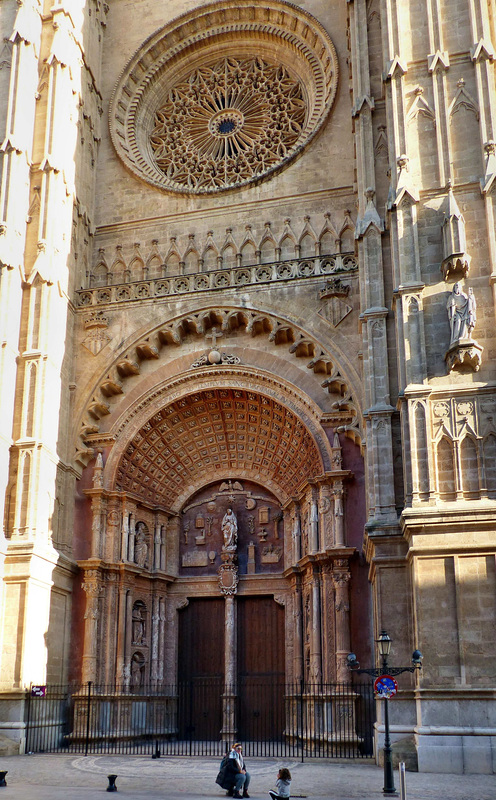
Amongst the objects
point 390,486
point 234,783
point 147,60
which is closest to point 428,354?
point 390,486

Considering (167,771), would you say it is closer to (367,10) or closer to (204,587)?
(204,587)

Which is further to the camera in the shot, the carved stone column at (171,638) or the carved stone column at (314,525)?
the carved stone column at (171,638)

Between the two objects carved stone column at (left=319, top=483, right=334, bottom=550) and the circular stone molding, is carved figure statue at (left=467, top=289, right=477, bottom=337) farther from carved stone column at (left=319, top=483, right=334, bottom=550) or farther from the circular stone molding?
the circular stone molding

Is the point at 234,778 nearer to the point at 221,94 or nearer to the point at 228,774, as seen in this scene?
the point at 228,774

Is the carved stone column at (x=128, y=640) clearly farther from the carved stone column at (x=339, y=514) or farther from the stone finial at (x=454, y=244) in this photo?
the stone finial at (x=454, y=244)

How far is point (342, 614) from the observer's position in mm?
18609

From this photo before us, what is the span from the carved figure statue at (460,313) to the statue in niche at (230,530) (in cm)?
890

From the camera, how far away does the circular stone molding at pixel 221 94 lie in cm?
2419

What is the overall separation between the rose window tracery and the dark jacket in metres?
16.3

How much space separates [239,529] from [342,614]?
4.84 m

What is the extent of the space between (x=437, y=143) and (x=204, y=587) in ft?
42.0

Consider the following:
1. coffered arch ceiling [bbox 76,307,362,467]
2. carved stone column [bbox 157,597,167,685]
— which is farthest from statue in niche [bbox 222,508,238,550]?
coffered arch ceiling [bbox 76,307,362,467]

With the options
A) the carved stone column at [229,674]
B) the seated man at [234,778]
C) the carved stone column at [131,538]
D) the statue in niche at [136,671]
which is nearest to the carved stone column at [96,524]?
the carved stone column at [131,538]

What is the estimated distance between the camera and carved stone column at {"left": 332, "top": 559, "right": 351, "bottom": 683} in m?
18.2
